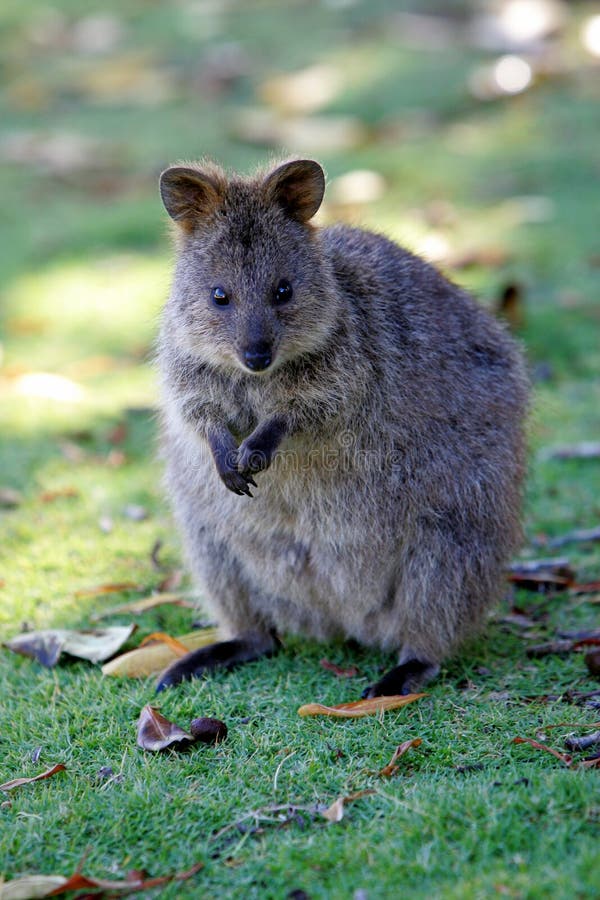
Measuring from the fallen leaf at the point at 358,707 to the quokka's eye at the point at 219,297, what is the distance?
51.2 inches

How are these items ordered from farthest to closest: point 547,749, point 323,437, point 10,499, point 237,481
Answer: point 10,499 < point 323,437 < point 237,481 < point 547,749

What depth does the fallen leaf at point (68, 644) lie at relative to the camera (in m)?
3.78

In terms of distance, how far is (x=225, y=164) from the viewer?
8.83 meters

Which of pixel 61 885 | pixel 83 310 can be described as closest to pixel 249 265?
pixel 61 885

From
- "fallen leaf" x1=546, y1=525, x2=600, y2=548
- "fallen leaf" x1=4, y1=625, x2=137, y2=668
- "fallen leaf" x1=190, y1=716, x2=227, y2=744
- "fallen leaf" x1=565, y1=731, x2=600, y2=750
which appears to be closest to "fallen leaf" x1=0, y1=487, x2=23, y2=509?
"fallen leaf" x1=4, y1=625, x2=137, y2=668

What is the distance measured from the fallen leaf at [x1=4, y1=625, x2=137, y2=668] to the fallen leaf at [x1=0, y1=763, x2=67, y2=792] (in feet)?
2.16

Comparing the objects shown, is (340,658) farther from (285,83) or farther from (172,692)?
(285,83)

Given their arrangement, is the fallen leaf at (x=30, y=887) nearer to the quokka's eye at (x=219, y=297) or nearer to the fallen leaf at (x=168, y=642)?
the fallen leaf at (x=168, y=642)

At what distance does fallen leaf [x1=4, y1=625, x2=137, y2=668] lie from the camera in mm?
3779

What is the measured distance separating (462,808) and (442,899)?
1.18 ft

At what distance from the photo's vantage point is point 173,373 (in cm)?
382

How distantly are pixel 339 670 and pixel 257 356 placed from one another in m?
1.13

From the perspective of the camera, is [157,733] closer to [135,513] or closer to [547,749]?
[547,749]

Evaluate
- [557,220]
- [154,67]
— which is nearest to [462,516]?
[557,220]
